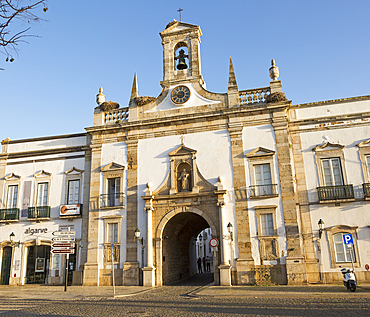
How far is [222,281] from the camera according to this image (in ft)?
55.9

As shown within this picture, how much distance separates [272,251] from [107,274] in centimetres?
861

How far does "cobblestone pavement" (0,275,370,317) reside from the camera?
386 inches

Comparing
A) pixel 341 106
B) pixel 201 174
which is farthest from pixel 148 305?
pixel 341 106

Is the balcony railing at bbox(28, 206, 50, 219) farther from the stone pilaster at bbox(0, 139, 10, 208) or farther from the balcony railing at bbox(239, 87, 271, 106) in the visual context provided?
the balcony railing at bbox(239, 87, 271, 106)

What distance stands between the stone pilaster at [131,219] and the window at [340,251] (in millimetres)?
9863

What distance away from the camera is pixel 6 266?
21.4 m

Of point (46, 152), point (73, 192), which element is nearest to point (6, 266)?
point (73, 192)

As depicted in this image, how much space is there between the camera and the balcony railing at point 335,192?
1765cm

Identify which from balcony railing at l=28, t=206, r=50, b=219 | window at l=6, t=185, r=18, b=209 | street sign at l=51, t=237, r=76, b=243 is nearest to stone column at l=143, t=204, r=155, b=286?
street sign at l=51, t=237, r=76, b=243

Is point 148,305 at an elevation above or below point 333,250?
below

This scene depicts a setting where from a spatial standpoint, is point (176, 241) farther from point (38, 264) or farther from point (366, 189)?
point (366, 189)

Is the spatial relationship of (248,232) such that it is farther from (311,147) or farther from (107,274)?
(107,274)

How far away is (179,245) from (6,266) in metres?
10.3

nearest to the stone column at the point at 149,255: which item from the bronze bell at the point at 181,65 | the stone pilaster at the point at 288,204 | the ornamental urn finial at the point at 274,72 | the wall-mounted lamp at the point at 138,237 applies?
the wall-mounted lamp at the point at 138,237
